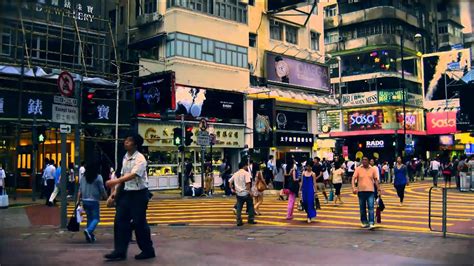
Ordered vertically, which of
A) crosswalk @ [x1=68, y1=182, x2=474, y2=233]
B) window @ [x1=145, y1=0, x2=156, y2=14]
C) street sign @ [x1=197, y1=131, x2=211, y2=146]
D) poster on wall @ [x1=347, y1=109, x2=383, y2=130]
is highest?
window @ [x1=145, y1=0, x2=156, y2=14]

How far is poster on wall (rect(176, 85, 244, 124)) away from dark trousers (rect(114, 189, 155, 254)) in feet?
72.3

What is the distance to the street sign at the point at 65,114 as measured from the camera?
11023 mm

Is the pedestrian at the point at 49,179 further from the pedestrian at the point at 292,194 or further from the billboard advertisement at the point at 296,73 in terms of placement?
the billboard advertisement at the point at 296,73

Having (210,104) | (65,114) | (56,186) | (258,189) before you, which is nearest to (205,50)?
(210,104)

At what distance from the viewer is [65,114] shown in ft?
36.6

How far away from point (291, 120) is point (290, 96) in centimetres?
354

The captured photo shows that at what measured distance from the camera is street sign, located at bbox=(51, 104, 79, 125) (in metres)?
11.0

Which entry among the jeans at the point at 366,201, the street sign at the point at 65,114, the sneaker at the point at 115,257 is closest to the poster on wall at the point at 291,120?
the jeans at the point at 366,201

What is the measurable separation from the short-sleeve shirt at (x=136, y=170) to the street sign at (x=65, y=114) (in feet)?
15.1

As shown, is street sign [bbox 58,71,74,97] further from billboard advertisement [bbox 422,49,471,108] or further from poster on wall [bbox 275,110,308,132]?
billboard advertisement [bbox 422,49,471,108]

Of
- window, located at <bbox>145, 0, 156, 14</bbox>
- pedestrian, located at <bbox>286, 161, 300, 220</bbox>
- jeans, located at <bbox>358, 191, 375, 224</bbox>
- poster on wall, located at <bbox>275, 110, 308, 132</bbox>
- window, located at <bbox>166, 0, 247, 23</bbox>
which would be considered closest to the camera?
jeans, located at <bbox>358, 191, 375, 224</bbox>

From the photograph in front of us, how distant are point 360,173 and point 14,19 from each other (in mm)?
9504

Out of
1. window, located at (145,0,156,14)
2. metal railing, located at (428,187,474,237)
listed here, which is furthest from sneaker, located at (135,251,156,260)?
window, located at (145,0,156,14)

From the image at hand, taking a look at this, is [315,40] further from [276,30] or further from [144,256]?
[144,256]
